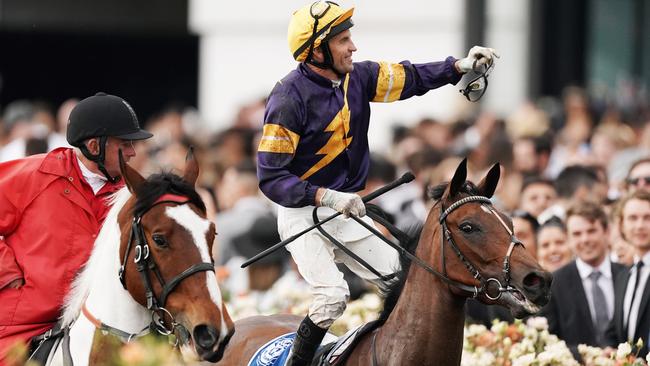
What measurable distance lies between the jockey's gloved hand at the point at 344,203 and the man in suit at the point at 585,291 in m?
2.62

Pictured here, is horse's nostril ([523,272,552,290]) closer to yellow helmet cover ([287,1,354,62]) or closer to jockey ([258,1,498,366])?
jockey ([258,1,498,366])

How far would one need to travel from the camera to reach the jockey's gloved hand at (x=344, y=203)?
6.09 metres

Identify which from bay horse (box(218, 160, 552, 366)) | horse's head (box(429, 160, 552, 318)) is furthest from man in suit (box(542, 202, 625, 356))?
horse's head (box(429, 160, 552, 318))

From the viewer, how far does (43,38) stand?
2434 centimetres

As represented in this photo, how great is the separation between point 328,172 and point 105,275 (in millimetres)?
1313

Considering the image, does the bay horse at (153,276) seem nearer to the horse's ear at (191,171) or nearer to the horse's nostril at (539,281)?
the horse's ear at (191,171)

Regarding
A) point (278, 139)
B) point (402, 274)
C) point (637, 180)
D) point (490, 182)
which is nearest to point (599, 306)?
point (637, 180)

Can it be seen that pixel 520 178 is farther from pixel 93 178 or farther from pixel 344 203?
pixel 93 178

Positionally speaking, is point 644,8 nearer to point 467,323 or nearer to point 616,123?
point 616,123

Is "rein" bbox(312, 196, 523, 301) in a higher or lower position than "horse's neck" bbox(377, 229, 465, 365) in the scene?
higher

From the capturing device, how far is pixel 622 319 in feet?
27.0

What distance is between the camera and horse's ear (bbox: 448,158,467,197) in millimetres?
6135

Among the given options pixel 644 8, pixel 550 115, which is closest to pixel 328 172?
pixel 550 115

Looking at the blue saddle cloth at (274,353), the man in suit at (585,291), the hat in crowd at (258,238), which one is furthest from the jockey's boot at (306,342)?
the hat in crowd at (258,238)
